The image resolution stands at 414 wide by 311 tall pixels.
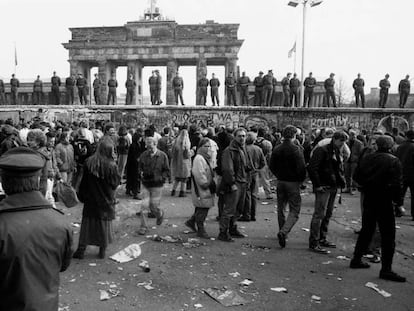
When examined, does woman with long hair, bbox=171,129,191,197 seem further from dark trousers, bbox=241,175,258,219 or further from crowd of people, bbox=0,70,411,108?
crowd of people, bbox=0,70,411,108

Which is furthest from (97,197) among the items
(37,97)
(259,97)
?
(37,97)

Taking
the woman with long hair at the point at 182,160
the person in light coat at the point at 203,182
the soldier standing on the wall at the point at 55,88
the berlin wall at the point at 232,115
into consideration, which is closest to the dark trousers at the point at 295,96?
the berlin wall at the point at 232,115

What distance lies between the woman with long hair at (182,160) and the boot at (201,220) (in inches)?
148

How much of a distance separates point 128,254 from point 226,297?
200 cm

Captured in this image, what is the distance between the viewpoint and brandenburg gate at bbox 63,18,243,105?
3005cm

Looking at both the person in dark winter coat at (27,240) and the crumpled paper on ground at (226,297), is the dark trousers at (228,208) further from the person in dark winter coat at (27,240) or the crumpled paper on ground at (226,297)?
the person in dark winter coat at (27,240)

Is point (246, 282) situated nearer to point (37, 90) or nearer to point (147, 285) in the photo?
point (147, 285)

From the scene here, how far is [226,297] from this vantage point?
4684 millimetres

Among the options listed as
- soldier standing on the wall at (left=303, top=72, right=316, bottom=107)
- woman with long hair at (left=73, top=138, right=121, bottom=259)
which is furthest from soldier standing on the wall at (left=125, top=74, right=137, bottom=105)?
woman with long hair at (left=73, top=138, right=121, bottom=259)

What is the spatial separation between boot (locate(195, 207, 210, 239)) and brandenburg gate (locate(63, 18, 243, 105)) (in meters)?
23.7

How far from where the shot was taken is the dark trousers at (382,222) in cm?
534

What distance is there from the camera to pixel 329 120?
22.3 metres

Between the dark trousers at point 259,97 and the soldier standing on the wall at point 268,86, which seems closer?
the soldier standing on the wall at point 268,86

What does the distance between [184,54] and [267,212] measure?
908 inches
